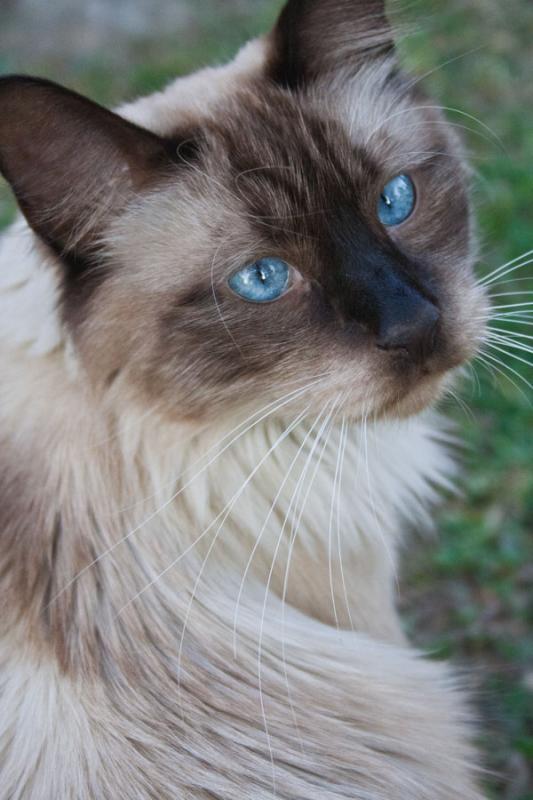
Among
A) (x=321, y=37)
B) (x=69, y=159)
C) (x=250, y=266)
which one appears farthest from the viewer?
(x=321, y=37)

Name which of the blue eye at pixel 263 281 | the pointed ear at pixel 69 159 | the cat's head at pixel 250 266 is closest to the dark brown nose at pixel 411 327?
the cat's head at pixel 250 266

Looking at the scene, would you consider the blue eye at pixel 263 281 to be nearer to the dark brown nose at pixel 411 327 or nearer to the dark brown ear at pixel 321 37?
the dark brown nose at pixel 411 327

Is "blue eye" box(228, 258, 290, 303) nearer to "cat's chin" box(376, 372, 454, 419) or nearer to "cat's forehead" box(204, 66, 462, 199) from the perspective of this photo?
"cat's forehead" box(204, 66, 462, 199)

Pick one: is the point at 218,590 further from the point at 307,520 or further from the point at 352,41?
the point at 352,41

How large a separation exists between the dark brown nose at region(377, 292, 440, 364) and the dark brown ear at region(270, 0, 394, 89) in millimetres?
557

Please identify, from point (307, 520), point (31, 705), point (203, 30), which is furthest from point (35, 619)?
point (203, 30)

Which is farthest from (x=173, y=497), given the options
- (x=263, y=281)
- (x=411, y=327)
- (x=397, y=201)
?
(x=397, y=201)

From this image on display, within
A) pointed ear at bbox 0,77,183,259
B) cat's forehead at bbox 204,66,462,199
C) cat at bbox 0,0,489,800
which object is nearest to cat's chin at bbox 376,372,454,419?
cat at bbox 0,0,489,800

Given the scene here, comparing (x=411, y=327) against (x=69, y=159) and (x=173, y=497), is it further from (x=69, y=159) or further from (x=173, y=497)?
Result: (x=69, y=159)

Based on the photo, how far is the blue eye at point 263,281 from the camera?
5.57 feet

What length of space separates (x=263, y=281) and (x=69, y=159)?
410 mm

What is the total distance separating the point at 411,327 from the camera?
1604 millimetres

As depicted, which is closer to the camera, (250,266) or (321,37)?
(250,266)

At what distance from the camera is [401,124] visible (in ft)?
6.15
